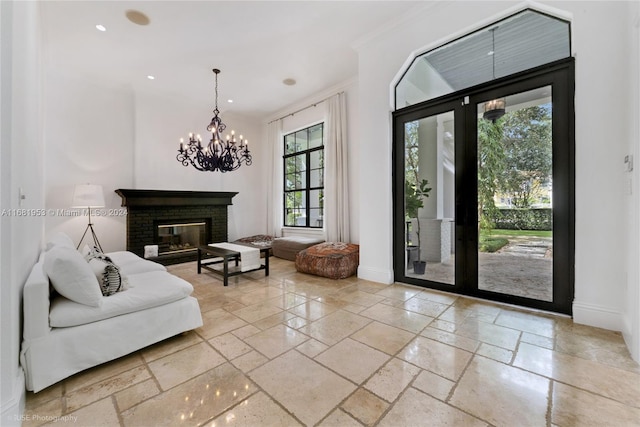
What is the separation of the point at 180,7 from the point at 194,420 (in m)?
4.11

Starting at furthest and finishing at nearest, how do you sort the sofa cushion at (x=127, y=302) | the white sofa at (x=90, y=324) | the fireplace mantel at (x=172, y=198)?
the fireplace mantel at (x=172, y=198)
the sofa cushion at (x=127, y=302)
the white sofa at (x=90, y=324)

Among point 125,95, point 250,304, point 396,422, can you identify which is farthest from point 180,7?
point 396,422

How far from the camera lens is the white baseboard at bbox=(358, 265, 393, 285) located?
12.3 ft

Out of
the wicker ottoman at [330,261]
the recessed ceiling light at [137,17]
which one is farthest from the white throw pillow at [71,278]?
the recessed ceiling light at [137,17]

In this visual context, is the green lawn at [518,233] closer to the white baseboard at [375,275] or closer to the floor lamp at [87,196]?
the white baseboard at [375,275]

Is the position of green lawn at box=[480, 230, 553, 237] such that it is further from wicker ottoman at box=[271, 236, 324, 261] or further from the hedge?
wicker ottoman at box=[271, 236, 324, 261]

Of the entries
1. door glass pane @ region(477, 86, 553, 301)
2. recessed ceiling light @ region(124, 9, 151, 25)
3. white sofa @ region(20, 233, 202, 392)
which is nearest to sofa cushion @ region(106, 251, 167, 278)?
white sofa @ region(20, 233, 202, 392)

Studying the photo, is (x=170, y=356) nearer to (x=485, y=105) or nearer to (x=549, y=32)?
(x=485, y=105)

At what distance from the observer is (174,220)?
18.5ft

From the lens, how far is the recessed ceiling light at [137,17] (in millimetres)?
3184

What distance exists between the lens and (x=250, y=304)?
3.04 meters

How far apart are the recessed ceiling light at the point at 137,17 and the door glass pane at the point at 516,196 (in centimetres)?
426

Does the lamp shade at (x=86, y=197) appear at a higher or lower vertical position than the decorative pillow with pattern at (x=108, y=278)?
higher

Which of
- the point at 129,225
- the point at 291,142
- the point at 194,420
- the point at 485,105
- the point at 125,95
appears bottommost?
the point at 194,420
